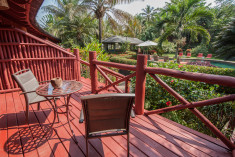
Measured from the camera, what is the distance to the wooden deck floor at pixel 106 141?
1.59 metres

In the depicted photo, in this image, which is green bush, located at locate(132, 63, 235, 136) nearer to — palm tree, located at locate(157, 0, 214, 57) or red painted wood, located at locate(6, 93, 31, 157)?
red painted wood, located at locate(6, 93, 31, 157)

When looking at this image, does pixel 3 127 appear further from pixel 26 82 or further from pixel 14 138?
pixel 26 82

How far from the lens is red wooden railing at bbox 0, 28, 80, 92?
11.2 ft

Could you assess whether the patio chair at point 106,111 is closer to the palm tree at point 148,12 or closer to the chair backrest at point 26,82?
the chair backrest at point 26,82

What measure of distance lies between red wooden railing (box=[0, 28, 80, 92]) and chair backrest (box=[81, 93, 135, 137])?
3501 millimetres

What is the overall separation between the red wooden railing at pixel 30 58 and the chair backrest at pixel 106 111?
138 inches

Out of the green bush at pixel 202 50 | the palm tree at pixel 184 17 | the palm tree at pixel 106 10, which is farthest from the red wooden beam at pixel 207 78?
the green bush at pixel 202 50

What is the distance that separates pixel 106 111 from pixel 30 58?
3.63 metres

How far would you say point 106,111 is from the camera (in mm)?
1291

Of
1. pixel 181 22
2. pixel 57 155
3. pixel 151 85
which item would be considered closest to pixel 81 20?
pixel 181 22

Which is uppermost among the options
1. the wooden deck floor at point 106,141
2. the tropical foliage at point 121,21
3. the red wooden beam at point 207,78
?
the tropical foliage at point 121,21

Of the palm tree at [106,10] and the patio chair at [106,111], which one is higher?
the palm tree at [106,10]

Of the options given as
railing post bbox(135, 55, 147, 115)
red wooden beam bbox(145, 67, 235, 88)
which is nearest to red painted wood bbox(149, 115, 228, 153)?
railing post bbox(135, 55, 147, 115)

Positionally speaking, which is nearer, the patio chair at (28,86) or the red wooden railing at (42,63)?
the patio chair at (28,86)
